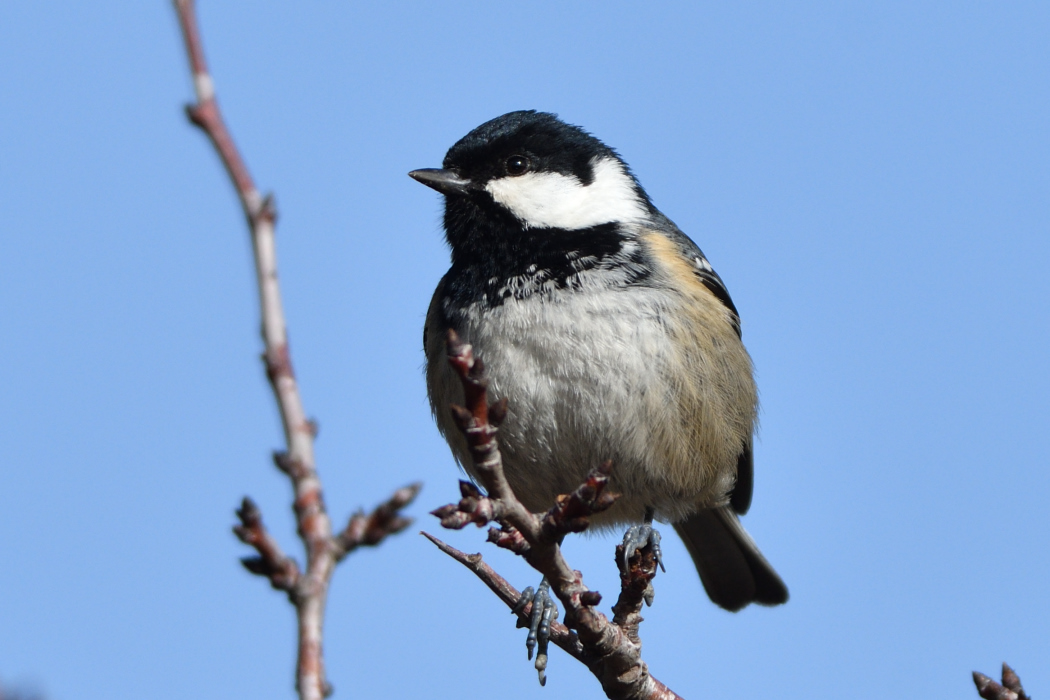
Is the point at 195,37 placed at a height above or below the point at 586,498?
above

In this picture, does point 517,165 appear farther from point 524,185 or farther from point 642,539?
point 642,539

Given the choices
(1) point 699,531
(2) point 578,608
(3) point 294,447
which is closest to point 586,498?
(2) point 578,608

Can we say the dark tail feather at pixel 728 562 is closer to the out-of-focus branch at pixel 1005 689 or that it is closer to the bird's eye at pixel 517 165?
the bird's eye at pixel 517 165

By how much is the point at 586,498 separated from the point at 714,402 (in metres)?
2.31

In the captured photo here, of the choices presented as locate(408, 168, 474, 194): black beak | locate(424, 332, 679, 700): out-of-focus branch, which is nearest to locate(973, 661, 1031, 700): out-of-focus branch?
locate(424, 332, 679, 700): out-of-focus branch

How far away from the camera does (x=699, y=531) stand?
19.8 feet

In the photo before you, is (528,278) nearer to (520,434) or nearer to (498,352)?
(498,352)

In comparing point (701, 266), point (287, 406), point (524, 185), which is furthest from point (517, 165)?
point (287, 406)

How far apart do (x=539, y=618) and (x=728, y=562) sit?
2.54 m

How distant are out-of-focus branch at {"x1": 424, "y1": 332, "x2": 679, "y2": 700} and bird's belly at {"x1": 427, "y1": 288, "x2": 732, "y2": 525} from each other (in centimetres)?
49

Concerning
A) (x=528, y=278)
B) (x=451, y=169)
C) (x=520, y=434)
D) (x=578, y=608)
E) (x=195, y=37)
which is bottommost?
(x=578, y=608)

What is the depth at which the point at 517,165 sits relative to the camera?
16.5 ft

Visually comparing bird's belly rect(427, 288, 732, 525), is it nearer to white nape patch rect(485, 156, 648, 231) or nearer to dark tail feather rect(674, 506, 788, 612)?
white nape patch rect(485, 156, 648, 231)

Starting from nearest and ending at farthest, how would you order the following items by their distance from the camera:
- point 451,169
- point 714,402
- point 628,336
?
point 628,336, point 714,402, point 451,169
